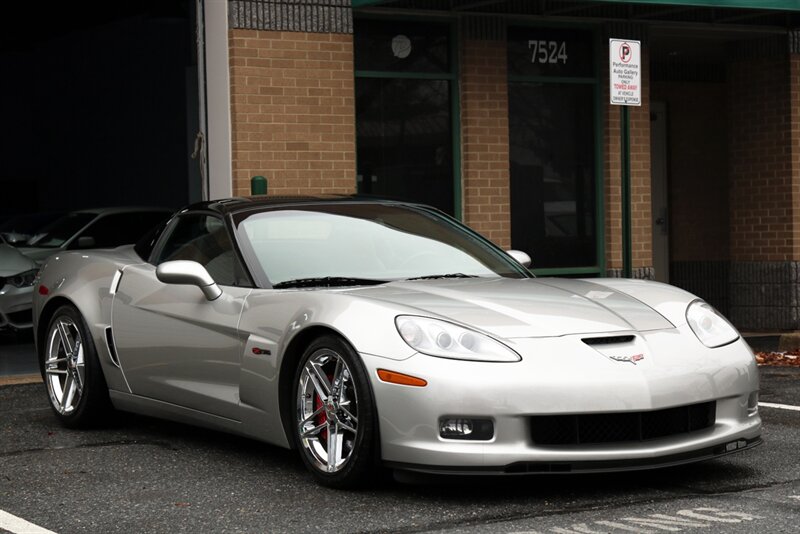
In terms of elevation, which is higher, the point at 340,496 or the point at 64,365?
the point at 64,365

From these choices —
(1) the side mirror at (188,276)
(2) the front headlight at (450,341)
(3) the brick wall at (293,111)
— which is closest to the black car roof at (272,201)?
(1) the side mirror at (188,276)

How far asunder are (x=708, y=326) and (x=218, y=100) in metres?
7.06

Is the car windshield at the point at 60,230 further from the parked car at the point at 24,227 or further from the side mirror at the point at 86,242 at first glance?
the side mirror at the point at 86,242

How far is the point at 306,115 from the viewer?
1216 cm

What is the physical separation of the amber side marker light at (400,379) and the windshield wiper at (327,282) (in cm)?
91

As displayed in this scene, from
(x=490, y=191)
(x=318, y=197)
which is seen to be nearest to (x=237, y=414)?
(x=318, y=197)

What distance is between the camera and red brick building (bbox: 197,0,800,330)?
12031mm

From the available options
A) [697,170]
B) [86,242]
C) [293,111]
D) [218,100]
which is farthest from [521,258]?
[697,170]

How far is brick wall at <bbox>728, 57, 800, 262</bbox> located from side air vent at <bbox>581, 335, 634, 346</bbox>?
31.9ft

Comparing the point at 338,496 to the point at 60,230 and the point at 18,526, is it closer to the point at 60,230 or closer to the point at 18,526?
the point at 18,526

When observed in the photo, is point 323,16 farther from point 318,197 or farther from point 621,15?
point 318,197

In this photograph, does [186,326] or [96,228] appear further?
[96,228]

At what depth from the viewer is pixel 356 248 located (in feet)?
21.5

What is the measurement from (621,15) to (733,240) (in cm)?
319
